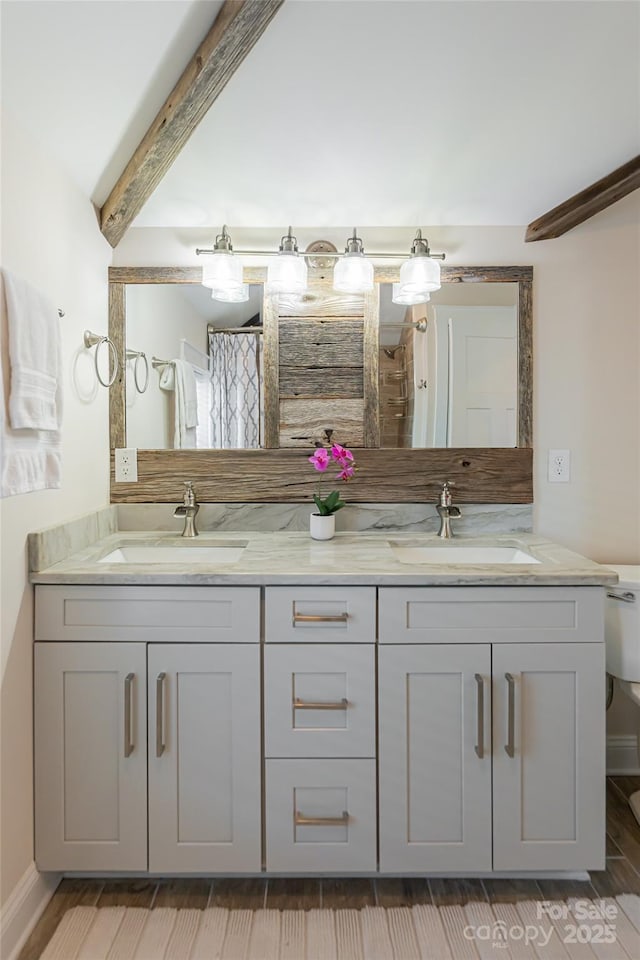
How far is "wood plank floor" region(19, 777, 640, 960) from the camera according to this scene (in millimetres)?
1418

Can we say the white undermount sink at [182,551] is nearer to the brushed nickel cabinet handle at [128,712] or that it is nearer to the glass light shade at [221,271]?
the brushed nickel cabinet handle at [128,712]

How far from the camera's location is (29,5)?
1119 mm

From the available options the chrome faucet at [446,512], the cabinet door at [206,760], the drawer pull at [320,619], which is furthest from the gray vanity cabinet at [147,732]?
the chrome faucet at [446,512]

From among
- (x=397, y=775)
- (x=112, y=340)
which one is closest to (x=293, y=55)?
(x=112, y=340)

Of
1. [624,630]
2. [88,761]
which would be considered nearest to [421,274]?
[624,630]

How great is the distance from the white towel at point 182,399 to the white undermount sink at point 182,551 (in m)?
0.39

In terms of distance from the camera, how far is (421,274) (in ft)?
5.98

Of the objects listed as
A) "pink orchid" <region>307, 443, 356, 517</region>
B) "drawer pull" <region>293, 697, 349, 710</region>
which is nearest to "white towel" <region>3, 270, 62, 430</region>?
"pink orchid" <region>307, 443, 356, 517</region>

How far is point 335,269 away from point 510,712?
153 centimetres

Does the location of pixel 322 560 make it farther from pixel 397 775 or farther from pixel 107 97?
pixel 107 97

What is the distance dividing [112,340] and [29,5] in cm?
98

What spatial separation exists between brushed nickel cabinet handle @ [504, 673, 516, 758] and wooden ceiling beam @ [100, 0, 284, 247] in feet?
5.68

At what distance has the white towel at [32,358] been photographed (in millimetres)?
1162

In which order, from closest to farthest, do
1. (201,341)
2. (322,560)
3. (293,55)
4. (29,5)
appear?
1. (29,5)
2. (293,55)
3. (322,560)
4. (201,341)
